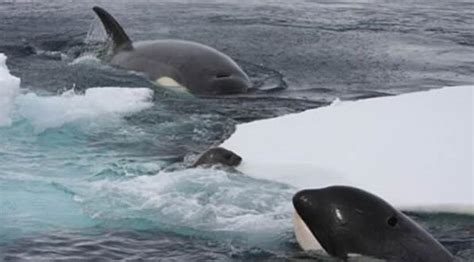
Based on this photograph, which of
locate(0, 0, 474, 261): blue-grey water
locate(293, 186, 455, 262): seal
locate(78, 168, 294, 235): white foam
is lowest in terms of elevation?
locate(0, 0, 474, 261): blue-grey water

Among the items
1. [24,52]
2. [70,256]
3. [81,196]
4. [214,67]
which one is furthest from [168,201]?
[24,52]

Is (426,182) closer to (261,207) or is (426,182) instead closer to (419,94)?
(261,207)

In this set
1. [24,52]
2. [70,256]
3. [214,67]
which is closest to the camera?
[70,256]

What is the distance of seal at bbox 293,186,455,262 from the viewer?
9180 mm

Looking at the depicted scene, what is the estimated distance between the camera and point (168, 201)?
11148mm

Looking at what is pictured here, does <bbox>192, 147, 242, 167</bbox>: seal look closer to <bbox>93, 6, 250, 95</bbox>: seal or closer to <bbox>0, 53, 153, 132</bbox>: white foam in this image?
<bbox>0, 53, 153, 132</bbox>: white foam

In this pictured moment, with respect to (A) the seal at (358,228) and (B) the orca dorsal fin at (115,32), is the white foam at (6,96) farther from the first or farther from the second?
(A) the seal at (358,228)

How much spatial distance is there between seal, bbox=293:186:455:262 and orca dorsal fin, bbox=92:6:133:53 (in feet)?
36.3

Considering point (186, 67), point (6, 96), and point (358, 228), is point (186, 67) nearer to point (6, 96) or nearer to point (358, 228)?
point (6, 96)

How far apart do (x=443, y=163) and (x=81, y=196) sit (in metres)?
4.49

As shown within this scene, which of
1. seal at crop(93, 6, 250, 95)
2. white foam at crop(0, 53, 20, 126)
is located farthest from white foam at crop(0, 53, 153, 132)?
seal at crop(93, 6, 250, 95)

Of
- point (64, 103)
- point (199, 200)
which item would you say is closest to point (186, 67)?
point (64, 103)

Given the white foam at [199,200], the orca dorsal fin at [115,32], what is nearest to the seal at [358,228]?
the white foam at [199,200]

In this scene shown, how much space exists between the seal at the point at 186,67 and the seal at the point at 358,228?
8.61 m
